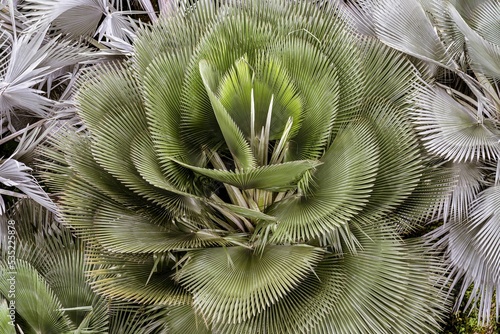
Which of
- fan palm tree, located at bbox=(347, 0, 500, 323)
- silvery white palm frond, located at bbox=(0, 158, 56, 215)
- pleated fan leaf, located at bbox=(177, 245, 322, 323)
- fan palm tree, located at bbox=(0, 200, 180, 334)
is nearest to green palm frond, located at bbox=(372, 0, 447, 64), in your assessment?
fan palm tree, located at bbox=(347, 0, 500, 323)

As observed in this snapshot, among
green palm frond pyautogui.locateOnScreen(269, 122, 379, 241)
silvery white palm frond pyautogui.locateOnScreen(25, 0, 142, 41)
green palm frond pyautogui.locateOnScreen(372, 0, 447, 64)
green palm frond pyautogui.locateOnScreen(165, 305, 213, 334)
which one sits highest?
green palm frond pyautogui.locateOnScreen(372, 0, 447, 64)

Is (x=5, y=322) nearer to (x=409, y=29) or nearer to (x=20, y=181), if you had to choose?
(x=20, y=181)

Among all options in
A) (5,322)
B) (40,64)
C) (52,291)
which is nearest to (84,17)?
(40,64)

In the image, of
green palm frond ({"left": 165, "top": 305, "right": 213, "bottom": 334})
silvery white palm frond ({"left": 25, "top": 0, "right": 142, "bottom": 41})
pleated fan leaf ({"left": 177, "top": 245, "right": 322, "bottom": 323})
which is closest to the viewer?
pleated fan leaf ({"left": 177, "top": 245, "right": 322, "bottom": 323})

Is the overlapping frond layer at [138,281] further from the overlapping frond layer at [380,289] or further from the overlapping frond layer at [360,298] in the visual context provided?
the overlapping frond layer at [380,289]

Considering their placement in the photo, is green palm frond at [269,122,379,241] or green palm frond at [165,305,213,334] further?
green palm frond at [165,305,213,334]

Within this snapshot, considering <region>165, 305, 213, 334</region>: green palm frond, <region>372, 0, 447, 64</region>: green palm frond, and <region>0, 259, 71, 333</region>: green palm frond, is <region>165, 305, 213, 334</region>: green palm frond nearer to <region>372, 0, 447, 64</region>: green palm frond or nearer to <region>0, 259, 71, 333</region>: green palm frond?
<region>0, 259, 71, 333</region>: green palm frond

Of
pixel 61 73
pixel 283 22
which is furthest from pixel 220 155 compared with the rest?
pixel 61 73
